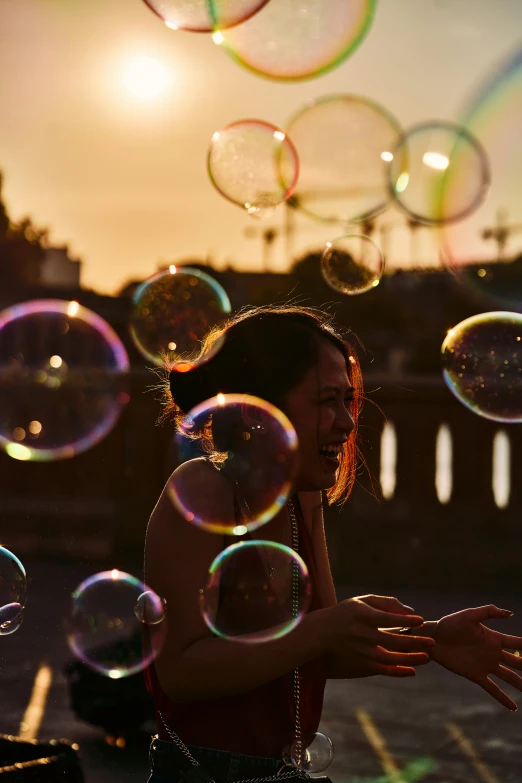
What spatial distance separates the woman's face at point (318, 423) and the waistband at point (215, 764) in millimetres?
464

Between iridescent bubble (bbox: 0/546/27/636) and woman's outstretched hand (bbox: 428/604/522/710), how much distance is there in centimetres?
195

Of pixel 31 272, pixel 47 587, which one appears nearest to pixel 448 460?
pixel 47 587

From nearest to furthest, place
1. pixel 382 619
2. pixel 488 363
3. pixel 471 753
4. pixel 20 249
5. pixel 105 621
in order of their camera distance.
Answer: pixel 382 619 → pixel 105 621 → pixel 488 363 → pixel 471 753 → pixel 20 249

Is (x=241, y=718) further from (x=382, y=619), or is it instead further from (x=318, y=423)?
(x=318, y=423)

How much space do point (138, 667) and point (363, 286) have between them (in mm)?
3089

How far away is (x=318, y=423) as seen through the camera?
6.10 ft

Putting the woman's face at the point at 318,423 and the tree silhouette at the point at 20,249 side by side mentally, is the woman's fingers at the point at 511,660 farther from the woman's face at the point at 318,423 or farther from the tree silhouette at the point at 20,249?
the tree silhouette at the point at 20,249

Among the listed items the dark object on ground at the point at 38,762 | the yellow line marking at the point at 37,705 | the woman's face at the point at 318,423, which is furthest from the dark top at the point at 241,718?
the yellow line marking at the point at 37,705

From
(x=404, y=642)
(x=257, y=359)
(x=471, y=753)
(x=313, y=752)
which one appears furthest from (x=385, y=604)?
(x=471, y=753)

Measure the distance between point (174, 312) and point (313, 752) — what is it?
17.2ft

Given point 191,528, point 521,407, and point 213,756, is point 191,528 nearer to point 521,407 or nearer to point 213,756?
point 213,756

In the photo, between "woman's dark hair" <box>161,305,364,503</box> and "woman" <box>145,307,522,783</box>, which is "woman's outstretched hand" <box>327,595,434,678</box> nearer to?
"woman" <box>145,307,522,783</box>

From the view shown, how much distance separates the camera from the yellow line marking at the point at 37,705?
6714 mm

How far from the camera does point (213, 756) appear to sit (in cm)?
169
